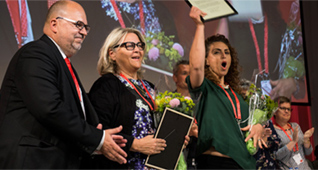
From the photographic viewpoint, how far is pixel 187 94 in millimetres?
2396

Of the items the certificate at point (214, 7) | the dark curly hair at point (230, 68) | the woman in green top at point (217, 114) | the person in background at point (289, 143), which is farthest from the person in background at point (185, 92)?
the person in background at point (289, 143)

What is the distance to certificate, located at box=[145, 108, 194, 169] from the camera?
2.14 m

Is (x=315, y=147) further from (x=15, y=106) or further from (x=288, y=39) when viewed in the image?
(x=15, y=106)

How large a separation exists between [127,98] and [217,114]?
2.30 feet

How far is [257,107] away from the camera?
8.89 feet

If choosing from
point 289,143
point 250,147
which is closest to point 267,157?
point 289,143

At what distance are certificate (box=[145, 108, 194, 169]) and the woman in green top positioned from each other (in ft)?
0.98

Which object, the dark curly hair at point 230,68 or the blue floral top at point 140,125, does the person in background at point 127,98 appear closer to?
the blue floral top at point 140,125

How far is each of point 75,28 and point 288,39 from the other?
3931 millimetres

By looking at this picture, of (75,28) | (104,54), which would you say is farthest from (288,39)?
(75,28)

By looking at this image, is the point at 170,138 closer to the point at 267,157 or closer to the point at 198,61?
the point at 198,61

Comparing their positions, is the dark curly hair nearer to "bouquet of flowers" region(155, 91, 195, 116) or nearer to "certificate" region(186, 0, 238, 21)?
"certificate" region(186, 0, 238, 21)

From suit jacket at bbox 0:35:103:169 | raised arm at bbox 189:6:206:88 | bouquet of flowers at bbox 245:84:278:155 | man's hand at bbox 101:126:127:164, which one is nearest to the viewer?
suit jacket at bbox 0:35:103:169

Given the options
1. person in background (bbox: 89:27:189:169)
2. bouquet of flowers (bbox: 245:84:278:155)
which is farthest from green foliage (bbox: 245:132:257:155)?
person in background (bbox: 89:27:189:169)
